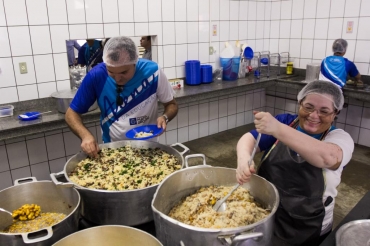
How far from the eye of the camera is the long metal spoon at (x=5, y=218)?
117 centimetres

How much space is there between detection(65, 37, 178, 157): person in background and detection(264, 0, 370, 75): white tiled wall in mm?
3116

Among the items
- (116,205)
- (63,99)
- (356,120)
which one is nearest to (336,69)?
(356,120)

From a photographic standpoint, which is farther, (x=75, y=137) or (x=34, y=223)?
(x=75, y=137)

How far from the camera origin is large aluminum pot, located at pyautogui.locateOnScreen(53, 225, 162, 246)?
97 centimetres

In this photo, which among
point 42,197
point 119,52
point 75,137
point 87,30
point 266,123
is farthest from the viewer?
point 75,137

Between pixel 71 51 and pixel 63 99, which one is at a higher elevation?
pixel 71 51

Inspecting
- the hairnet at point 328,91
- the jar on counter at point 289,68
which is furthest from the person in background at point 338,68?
the hairnet at point 328,91

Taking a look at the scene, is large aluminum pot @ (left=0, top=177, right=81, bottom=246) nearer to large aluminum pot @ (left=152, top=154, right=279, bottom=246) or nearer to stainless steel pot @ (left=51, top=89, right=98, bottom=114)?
large aluminum pot @ (left=152, top=154, right=279, bottom=246)

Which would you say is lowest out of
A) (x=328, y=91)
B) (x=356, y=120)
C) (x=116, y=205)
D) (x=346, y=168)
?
(x=346, y=168)

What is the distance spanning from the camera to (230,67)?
436 centimetres

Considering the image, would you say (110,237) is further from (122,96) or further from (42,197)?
(122,96)

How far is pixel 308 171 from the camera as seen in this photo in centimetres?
140

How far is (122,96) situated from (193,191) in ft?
3.21

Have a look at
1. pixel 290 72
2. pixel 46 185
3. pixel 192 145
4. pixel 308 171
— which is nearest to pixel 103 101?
pixel 46 185
